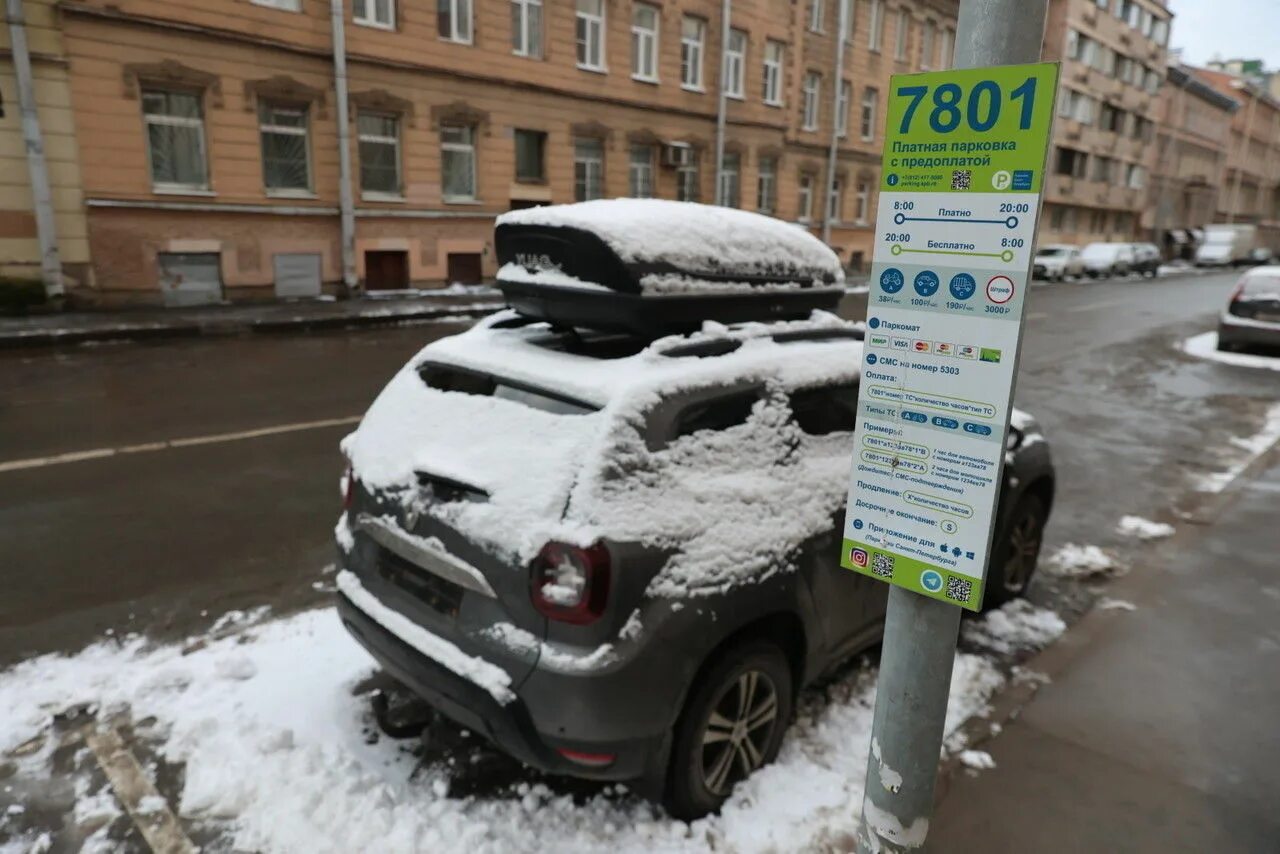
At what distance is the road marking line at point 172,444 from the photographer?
7.00m

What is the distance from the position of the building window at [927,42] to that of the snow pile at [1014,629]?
122 ft

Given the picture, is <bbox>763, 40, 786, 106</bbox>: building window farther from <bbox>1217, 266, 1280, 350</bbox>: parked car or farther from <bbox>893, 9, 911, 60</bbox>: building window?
<bbox>1217, 266, 1280, 350</bbox>: parked car

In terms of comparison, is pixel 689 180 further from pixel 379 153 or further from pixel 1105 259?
pixel 1105 259

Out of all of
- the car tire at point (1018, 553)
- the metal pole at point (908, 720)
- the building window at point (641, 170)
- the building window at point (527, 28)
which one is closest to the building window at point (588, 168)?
the building window at point (641, 170)

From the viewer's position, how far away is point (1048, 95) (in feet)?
6.34

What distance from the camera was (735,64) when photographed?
2812 cm

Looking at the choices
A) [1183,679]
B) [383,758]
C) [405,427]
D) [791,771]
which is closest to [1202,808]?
[1183,679]

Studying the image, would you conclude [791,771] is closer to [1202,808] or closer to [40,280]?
[1202,808]

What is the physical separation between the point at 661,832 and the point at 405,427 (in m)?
1.81

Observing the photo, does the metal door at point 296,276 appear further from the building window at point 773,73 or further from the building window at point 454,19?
the building window at point 773,73

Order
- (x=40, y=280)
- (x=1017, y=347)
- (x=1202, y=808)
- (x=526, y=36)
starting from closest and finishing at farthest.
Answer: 1. (x=1017, y=347)
2. (x=1202, y=808)
3. (x=40, y=280)
4. (x=526, y=36)

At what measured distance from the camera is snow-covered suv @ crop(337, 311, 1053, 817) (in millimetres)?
2736

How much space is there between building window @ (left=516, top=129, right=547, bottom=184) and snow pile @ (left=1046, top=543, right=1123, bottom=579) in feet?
62.8

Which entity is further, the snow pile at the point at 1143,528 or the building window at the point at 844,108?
the building window at the point at 844,108
